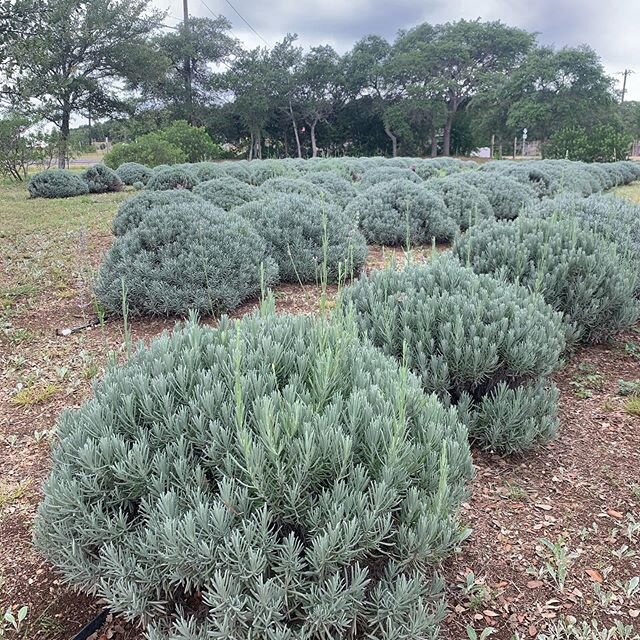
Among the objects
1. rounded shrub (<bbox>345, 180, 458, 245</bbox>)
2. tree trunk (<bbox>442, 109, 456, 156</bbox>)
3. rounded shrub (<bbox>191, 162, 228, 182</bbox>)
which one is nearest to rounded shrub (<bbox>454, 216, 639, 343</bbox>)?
rounded shrub (<bbox>345, 180, 458, 245</bbox>)

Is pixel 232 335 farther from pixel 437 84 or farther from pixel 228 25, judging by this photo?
pixel 228 25

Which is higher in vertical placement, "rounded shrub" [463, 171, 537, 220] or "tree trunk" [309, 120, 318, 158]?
"tree trunk" [309, 120, 318, 158]

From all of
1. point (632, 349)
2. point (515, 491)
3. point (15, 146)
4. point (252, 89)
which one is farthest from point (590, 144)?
point (515, 491)

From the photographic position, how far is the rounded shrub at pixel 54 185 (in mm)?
12602

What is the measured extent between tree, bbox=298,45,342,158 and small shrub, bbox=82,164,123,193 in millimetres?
25979

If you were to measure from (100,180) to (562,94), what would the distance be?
30.1 meters

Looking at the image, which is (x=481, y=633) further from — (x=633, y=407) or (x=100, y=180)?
(x=100, y=180)

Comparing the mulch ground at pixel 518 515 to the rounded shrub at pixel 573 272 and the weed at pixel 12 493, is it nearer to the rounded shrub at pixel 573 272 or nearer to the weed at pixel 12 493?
the weed at pixel 12 493

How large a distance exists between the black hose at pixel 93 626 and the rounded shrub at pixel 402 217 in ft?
18.2

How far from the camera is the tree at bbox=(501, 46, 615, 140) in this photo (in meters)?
32.3

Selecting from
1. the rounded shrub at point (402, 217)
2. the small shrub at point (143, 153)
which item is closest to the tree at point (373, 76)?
the small shrub at point (143, 153)

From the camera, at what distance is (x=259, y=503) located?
1.26 m

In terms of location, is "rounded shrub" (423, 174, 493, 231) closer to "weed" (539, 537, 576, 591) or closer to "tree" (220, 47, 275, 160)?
"weed" (539, 537, 576, 591)

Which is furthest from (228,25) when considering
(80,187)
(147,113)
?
(80,187)
